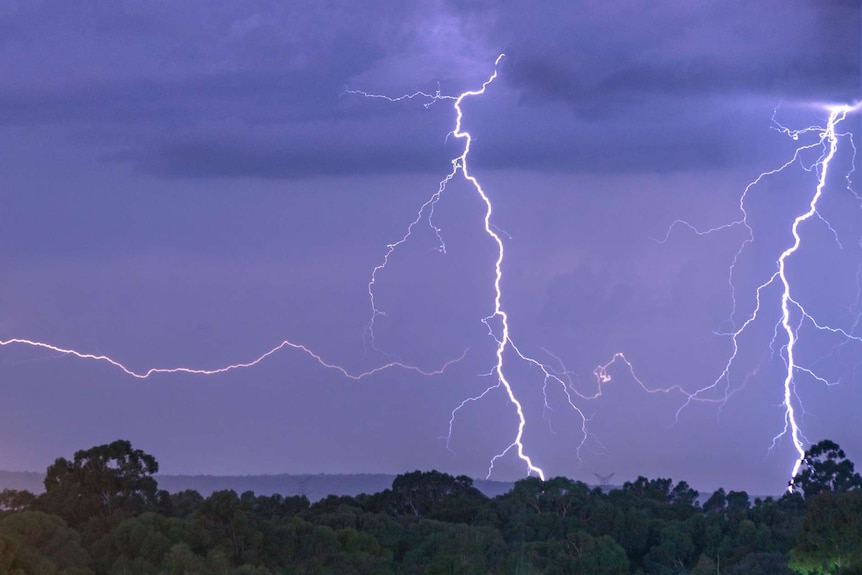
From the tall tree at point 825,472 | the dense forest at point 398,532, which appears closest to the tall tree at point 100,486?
the dense forest at point 398,532

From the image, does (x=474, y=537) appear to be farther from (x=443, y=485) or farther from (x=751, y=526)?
(x=443, y=485)

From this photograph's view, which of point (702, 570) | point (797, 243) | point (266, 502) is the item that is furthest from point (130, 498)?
point (797, 243)

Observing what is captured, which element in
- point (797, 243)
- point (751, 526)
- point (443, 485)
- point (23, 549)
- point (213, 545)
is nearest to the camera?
point (23, 549)

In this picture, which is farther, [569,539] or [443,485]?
[443,485]

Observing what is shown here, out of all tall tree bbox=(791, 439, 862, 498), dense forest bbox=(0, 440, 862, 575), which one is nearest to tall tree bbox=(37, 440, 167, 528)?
dense forest bbox=(0, 440, 862, 575)

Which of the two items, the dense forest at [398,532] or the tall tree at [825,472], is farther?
the tall tree at [825,472]

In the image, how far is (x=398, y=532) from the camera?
44594 millimetres

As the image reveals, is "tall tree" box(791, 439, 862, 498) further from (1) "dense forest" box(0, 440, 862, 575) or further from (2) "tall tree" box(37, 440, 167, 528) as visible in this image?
(2) "tall tree" box(37, 440, 167, 528)

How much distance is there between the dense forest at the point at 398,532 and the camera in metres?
34.4

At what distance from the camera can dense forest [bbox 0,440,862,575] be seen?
34406mm

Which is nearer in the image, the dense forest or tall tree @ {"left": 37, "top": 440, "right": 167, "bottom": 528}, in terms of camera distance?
the dense forest

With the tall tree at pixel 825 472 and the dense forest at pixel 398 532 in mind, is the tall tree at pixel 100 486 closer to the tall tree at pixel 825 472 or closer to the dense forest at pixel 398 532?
the dense forest at pixel 398 532

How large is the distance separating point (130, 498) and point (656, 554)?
58.5 feet

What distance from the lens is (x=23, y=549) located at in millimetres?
32219
